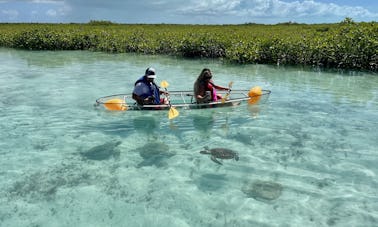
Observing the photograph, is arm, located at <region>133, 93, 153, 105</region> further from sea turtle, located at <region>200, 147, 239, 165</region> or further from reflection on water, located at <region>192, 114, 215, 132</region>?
sea turtle, located at <region>200, 147, 239, 165</region>

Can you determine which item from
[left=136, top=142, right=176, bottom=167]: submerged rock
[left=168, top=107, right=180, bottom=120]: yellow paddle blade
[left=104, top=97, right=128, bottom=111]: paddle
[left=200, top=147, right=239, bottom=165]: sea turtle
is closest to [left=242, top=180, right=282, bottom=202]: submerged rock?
[left=200, top=147, right=239, bottom=165]: sea turtle

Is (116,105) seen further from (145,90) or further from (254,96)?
(254,96)

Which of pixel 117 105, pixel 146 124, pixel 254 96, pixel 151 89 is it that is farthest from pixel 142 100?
pixel 254 96

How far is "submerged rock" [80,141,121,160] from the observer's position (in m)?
7.68

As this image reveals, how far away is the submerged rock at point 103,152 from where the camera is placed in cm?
768

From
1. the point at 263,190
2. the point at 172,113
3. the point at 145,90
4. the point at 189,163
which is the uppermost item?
the point at 145,90

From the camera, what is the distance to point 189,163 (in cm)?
740

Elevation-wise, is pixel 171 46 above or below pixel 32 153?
above

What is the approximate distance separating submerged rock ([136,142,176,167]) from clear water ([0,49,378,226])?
0.03 m

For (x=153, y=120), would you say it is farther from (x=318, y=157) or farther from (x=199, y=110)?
(x=318, y=157)

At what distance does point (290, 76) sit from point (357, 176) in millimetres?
11716

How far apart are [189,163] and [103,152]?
2.09 meters

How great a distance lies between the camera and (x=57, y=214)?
18.2 ft

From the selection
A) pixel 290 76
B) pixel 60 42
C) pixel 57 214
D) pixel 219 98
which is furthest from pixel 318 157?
pixel 60 42
